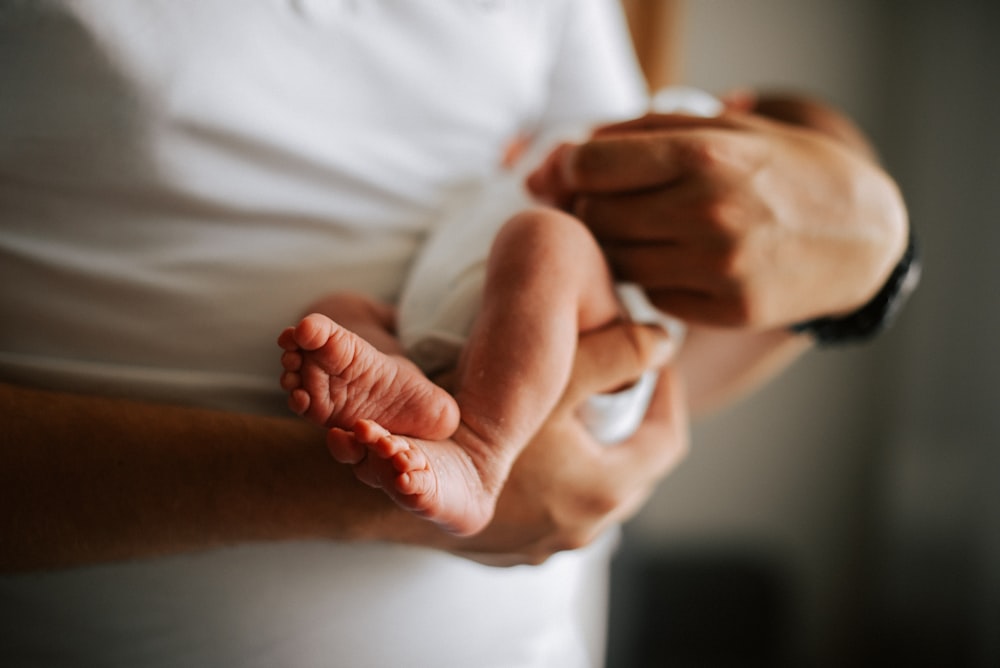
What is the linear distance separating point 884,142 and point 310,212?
6.97ft

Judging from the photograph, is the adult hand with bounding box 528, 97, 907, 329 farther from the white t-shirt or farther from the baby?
the white t-shirt

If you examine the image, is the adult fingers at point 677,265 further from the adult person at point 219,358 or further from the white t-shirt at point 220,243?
the white t-shirt at point 220,243

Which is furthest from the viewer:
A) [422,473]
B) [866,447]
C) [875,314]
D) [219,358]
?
[866,447]

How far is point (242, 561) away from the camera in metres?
0.55

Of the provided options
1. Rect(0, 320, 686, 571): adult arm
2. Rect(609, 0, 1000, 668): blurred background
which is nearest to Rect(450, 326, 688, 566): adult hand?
Rect(0, 320, 686, 571): adult arm

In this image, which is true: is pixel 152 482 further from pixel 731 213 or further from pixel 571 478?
pixel 731 213

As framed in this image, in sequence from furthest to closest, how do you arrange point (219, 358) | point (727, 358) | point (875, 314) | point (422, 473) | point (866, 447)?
point (866, 447) → point (727, 358) → point (875, 314) → point (219, 358) → point (422, 473)

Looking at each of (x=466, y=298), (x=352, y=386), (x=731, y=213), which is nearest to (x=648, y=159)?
(x=731, y=213)

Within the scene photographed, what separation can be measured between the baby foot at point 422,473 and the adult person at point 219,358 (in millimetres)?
104

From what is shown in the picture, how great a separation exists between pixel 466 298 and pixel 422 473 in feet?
0.62

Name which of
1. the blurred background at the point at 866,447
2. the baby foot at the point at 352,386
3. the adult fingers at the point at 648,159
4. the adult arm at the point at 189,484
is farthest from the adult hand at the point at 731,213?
the blurred background at the point at 866,447

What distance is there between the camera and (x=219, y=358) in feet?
1.93

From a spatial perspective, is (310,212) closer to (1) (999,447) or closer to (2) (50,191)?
(2) (50,191)

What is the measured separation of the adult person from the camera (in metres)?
0.49
